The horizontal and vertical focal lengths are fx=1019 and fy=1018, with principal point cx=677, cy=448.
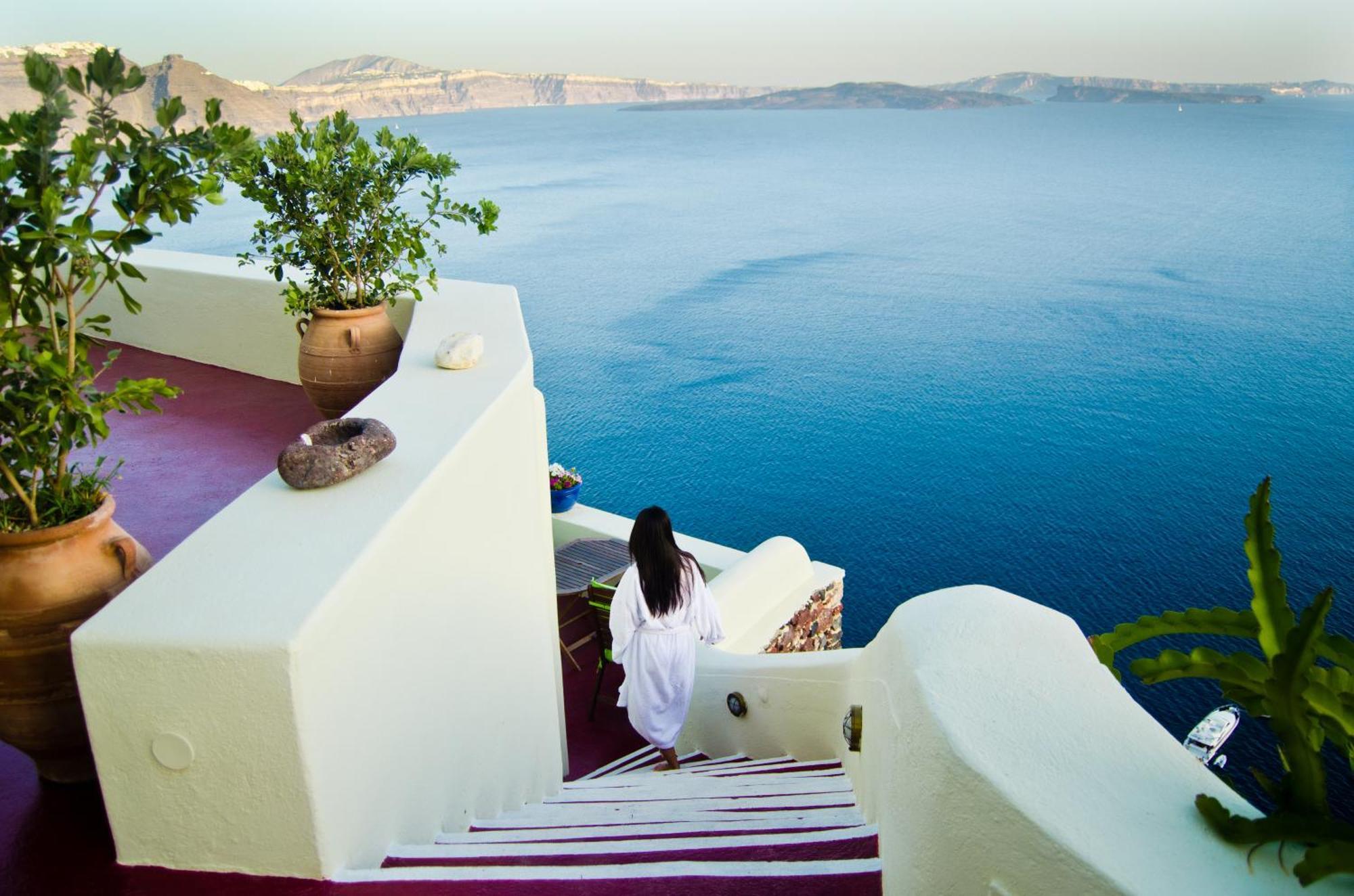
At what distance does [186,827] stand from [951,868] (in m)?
1.49

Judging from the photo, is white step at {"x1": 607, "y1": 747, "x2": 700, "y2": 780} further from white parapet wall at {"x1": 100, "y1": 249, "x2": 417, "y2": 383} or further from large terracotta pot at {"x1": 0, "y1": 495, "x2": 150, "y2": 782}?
white parapet wall at {"x1": 100, "y1": 249, "x2": 417, "y2": 383}

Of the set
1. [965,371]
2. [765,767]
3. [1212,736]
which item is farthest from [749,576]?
[965,371]

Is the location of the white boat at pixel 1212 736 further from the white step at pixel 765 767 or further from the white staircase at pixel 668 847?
the white staircase at pixel 668 847

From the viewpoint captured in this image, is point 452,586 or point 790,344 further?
point 790,344

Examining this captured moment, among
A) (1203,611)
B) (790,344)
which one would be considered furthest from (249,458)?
(790,344)

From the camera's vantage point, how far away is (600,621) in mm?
5531

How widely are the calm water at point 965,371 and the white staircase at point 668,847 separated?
11038 millimetres

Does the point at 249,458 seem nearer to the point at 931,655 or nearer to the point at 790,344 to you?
the point at 931,655

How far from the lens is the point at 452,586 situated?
9.00 feet

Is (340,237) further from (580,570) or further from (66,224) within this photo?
(66,224)

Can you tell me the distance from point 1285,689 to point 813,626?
5.31 meters

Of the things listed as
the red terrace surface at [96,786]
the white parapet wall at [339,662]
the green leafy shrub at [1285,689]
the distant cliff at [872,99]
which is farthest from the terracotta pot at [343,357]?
the distant cliff at [872,99]

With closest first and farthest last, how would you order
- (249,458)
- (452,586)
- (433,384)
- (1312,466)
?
(452,586)
(433,384)
(249,458)
(1312,466)

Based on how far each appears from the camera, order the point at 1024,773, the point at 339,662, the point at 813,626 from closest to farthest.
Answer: the point at 1024,773, the point at 339,662, the point at 813,626
